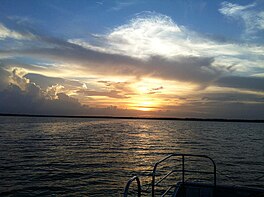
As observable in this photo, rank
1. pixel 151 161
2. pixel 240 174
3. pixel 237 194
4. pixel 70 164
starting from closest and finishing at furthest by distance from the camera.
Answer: pixel 237 194
pixel 240 174
pixel 70 164
pixel 151 161

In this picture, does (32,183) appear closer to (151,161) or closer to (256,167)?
(151,161)

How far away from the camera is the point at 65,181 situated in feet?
63.4

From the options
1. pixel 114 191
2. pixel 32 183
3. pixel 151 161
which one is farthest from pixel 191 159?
pixel 32 183

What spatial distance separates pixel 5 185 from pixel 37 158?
11156 mm

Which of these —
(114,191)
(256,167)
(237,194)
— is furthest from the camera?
(256,167)

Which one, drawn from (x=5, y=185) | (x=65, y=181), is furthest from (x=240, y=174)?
(x=5, y=185)

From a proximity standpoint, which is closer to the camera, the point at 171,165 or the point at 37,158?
the point at 171,165

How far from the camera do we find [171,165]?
89.2 ft

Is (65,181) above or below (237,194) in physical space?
below

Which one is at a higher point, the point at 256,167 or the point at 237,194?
the point at 237,194

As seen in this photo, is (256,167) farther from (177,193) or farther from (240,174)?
(177,193)

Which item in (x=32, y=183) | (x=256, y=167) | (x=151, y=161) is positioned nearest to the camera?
(x=32, y=183)

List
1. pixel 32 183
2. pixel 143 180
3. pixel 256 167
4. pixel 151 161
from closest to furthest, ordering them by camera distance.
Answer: pixel 32 183
pixel 143 180
pixel 256 167
pixel 151 161

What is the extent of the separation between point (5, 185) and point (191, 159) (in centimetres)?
2062
